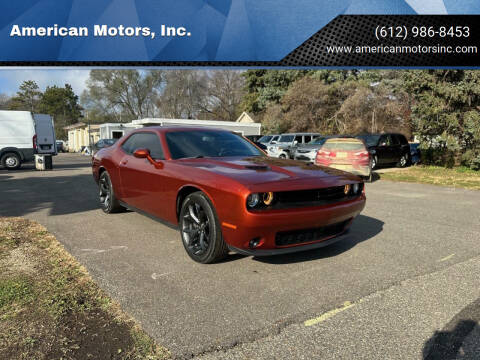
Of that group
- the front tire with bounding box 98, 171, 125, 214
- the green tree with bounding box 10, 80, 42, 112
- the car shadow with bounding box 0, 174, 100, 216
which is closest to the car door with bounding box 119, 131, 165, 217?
the front tire with bounding box 98, 171, 125, 214

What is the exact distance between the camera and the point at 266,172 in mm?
3414

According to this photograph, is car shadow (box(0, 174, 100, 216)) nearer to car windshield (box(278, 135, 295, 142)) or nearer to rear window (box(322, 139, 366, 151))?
rear window (box(322, 139, 366, 151))

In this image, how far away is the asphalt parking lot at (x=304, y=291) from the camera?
7.00 ft

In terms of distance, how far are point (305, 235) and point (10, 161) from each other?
15709 millimetres

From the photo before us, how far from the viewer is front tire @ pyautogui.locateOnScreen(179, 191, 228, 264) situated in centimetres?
324

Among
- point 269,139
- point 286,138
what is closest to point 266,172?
point 286,138

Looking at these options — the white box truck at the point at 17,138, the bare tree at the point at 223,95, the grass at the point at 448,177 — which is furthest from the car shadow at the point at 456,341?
the bare tree at the point at 223,95

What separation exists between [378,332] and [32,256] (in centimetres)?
356

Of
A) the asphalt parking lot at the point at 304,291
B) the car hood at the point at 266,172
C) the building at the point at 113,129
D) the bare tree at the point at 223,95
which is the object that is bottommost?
the asphalt parking lot at the point at 304,291

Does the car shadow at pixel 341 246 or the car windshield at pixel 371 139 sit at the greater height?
the car windshield at pixel 371 139

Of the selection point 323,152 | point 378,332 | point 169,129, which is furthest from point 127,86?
point 378,332

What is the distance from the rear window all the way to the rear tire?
13274 millimetres

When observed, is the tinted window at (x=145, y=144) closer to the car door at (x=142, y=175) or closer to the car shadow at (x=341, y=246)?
the car door at (x=142, y=175)

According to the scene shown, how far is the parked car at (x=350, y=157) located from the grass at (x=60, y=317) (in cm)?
846
